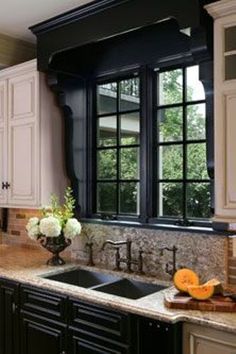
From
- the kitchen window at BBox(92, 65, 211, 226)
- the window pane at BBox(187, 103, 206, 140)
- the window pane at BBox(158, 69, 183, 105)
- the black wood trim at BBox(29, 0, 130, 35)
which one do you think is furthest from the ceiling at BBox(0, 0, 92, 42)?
the window pane at BBox(187, 103, 206, 140)

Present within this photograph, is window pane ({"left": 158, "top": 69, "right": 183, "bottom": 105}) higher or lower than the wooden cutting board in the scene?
higher

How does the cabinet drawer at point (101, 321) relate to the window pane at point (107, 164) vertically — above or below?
below

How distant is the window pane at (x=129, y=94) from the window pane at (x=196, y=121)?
1.50ft

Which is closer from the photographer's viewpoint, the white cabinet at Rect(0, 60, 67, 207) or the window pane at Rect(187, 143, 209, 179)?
the window pane at Rect(187, 143, 209, 179)

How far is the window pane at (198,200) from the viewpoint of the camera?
261 cm

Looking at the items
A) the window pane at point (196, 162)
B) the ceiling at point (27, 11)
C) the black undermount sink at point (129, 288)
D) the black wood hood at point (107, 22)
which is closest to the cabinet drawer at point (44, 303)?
the black undermount sink at point (129, 288)

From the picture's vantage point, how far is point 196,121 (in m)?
2.67

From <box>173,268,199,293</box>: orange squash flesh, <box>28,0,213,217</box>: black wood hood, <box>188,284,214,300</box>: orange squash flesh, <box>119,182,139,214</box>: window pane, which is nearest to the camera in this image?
<box>188,284,214,300</box>: orange squash flesh

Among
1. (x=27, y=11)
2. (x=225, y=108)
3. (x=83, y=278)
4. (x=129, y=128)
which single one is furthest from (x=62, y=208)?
(x=225, y=108)

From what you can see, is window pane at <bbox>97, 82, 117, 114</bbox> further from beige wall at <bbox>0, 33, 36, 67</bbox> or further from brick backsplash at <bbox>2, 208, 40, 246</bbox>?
brick backsplash at <bbox>2, 208, 40, 246</bbox>

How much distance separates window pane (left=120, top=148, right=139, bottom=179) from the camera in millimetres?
3000

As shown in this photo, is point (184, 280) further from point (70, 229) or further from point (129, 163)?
point (129, 163)

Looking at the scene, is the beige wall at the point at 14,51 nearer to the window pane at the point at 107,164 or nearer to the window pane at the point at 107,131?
the window pane at the point at 107,131

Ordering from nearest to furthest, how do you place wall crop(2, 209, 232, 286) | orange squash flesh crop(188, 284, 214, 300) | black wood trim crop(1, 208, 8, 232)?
orange squash flesh crop(188, 284, 214, 300) < wall crop(2, 209, 232, 286) < black wood trim crop(1, 208, 8, 232)
